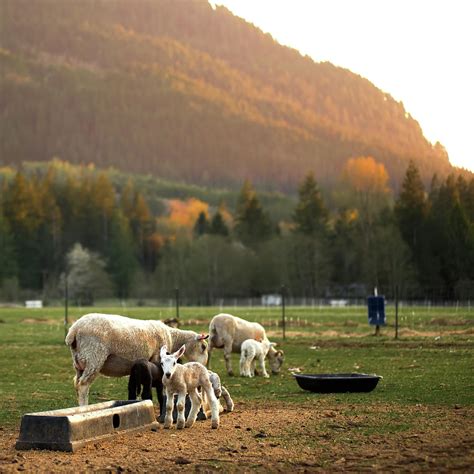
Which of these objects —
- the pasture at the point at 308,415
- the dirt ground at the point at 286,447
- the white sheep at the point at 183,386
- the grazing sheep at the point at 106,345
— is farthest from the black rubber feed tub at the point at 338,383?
the white sheep at the point at 183,386

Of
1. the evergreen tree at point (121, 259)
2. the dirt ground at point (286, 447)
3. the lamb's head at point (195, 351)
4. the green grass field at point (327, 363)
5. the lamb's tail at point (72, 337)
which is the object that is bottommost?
the dirt ground at point (286, 447)

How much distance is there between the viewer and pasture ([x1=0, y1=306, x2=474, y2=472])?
13.4m

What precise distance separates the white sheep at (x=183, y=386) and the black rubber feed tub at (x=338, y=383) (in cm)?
471

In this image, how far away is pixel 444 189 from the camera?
216ft

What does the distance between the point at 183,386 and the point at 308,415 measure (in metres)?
2.76

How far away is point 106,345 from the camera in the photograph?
720 inches

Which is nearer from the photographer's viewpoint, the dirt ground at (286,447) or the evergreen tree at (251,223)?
the dirt ground at (286,447)

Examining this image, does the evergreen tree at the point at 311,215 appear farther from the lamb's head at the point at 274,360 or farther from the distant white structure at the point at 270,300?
the lamb's head at the point at 274,360

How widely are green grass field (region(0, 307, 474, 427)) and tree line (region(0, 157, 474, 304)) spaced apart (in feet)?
38.1

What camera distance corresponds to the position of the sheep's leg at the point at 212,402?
1633 cm

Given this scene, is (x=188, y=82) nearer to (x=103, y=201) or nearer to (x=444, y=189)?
(x=103, y=201)

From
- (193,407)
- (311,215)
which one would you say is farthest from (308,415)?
(311,215)

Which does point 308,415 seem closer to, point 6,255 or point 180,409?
point 180,409

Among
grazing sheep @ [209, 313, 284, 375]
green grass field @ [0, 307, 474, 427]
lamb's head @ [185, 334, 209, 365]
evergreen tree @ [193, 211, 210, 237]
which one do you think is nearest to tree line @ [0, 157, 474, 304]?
evergreen tree @ [193, 211, 210, 237]
